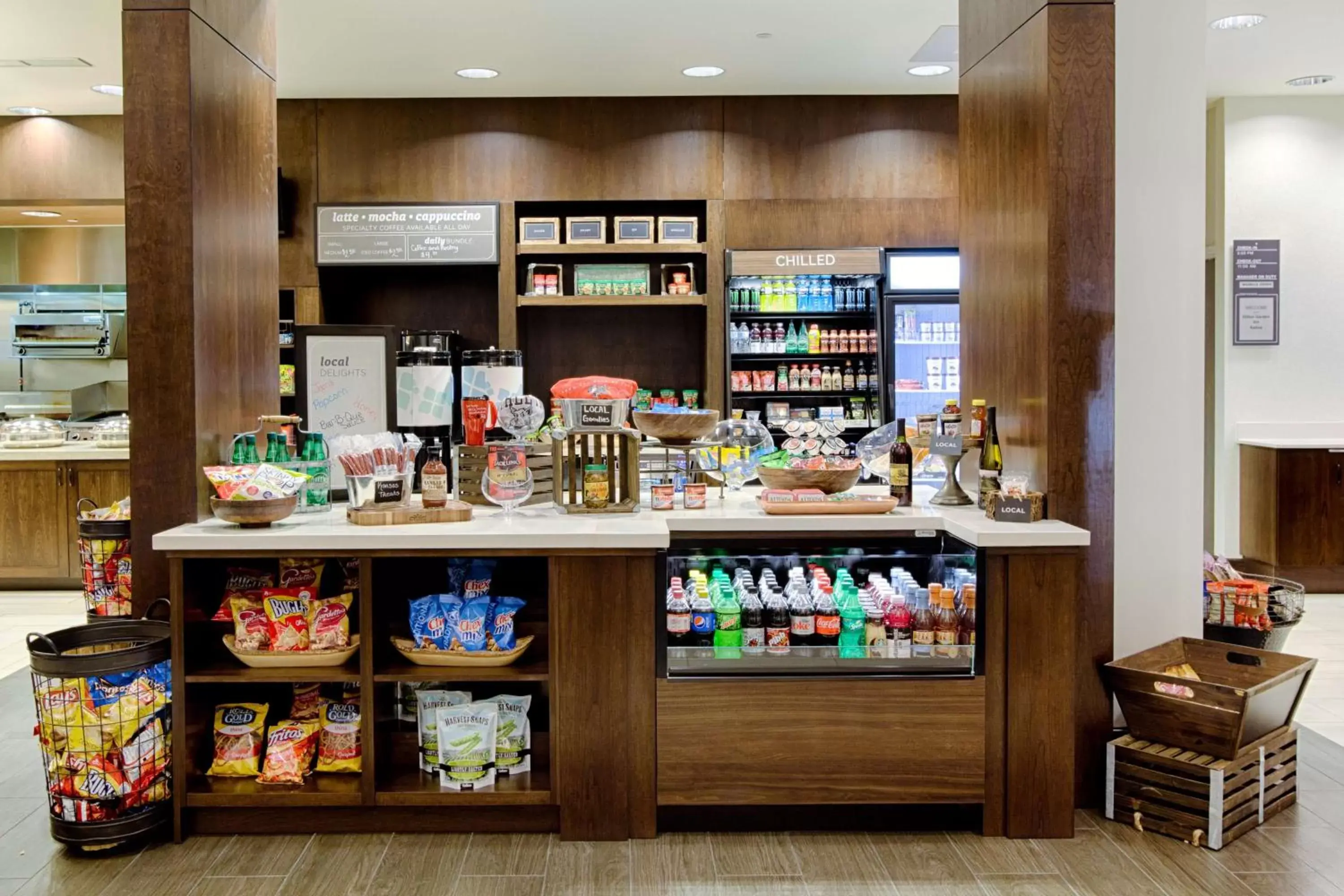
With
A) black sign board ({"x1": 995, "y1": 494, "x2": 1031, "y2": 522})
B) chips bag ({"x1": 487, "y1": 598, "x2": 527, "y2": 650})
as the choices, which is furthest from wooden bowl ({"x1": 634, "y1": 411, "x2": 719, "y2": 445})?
black sign board ({"x1": 995, "y1": 494, "x2": 1031, "y2": 522})

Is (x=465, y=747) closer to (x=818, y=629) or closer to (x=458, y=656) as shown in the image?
(x=458, y=656)

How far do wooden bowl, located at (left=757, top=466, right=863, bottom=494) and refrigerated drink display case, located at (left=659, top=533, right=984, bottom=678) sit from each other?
1.19ft

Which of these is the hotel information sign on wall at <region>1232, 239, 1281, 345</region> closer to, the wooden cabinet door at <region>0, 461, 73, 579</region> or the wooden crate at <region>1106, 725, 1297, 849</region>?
the wooden crate at <region>1106, 725, 1297, 849</region>

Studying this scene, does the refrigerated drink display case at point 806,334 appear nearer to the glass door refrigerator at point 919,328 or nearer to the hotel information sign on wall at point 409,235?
the glass door refrigerator at point 919,328

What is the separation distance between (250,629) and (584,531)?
0.99 metres

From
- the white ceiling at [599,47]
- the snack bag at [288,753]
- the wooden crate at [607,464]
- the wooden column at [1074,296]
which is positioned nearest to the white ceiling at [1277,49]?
the white ceiling at [599,47]

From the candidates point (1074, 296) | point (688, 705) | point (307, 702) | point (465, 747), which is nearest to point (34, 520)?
point (307, 702)

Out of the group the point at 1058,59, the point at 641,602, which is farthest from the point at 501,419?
the point at 1058,59

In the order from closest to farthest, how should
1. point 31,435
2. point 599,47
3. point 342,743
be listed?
point 342,743 → point 599,47 → point 31,435

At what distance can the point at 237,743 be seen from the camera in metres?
3.08

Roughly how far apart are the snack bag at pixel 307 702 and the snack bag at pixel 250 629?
0.91 feet

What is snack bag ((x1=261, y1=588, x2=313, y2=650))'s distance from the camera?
301 cm

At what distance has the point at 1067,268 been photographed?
3141mm

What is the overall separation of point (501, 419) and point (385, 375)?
2.06ft
